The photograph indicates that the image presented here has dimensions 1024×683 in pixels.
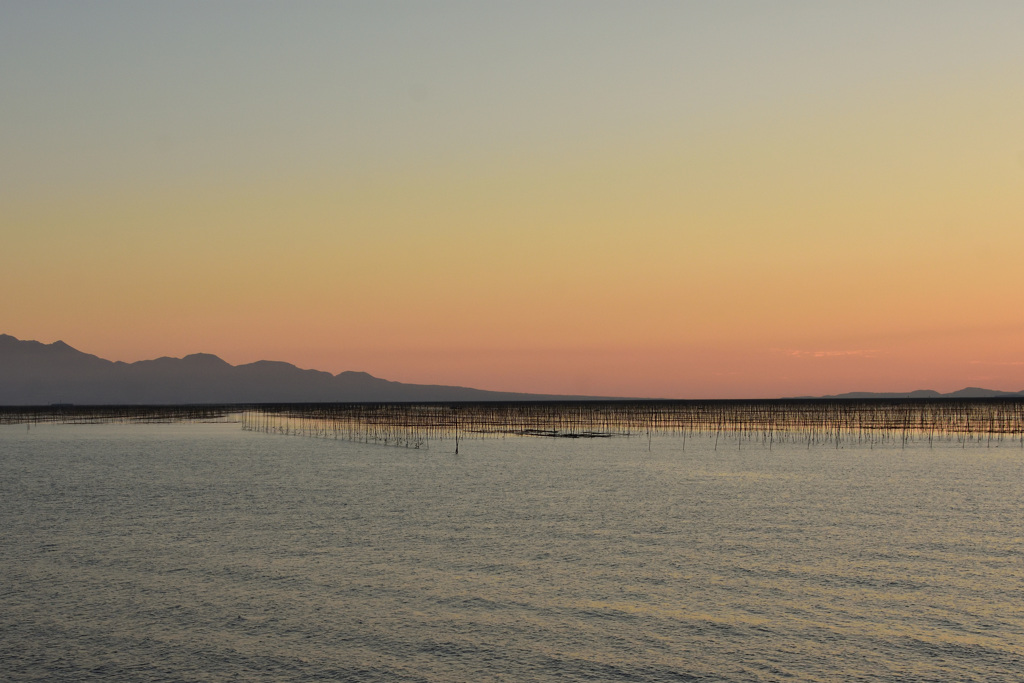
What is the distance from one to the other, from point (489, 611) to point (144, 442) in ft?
220

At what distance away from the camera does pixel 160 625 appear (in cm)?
1549

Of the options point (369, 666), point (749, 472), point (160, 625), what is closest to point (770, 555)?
point (369, 666)

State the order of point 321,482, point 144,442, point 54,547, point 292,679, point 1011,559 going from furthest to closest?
point 144,442
point 321,482
point 54,547
point 1011,559
point 292,679

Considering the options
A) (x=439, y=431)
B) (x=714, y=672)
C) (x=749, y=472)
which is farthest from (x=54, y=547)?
(x=439, y=431)

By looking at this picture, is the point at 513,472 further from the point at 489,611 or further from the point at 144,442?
the point at 144,442

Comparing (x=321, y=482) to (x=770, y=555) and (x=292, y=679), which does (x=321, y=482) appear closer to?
(x=770, y=555)

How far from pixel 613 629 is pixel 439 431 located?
73.8 metres

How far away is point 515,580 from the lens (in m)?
18.6

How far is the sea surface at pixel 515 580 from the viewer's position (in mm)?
13477

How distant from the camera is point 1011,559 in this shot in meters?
20.9

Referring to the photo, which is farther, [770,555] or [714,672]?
[770,555]

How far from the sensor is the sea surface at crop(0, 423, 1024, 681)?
1348cm

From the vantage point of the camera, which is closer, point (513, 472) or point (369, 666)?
point (369, 666)

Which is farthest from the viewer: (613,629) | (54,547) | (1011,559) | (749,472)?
(749,472)
